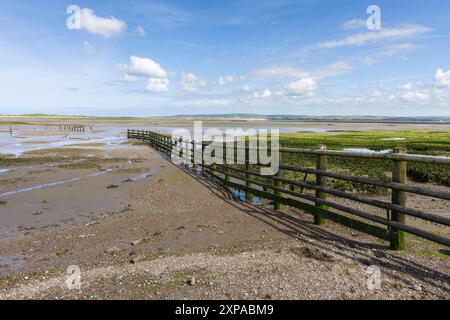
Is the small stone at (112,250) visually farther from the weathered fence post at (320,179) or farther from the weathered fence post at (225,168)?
the weathered fence post at (225,168)

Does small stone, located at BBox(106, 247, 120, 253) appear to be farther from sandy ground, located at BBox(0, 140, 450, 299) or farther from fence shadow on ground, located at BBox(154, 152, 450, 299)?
fence shadow on ground, located at BBox(154, 152, 450, 299)

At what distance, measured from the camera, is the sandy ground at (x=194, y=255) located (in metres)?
4.08

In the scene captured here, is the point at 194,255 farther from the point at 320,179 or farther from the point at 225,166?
the point at 225,166

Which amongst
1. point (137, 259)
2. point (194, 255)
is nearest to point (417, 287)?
point (194, 255)

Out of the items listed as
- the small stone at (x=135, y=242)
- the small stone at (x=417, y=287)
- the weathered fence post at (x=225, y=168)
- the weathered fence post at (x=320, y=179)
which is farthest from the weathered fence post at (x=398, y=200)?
the weathered fence post at (x=225, y=168)

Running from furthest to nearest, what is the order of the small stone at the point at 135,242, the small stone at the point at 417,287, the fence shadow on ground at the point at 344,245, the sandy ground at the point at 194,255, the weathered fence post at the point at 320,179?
the weathered fence post at the point at 320,179, the small stone at the point at 135,242, the fence shadow on ground at the point at 344,245, the sandy ground at the point at 194,255, the small stone at the point at 417,287

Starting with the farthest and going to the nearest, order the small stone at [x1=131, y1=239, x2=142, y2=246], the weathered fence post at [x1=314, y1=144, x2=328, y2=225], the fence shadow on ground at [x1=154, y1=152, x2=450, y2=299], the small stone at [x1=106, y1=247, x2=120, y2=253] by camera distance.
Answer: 1. the weathered fence post at [x1=314, y1=144, x2=328, y2=225]
2. the small stone at [x1=131, y1=239, x2=142, y2=246]
3. the small stone at [x1=106, y1=247, x2=120, y2=253]
4. the fence shadow on ground at [x1=154, y1=152, x2=450, y2=299]

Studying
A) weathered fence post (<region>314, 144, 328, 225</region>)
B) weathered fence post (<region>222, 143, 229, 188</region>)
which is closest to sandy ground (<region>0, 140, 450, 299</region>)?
weathered fence post (<region>314, 144, 328, 225</region>)

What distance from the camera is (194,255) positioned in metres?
5.41

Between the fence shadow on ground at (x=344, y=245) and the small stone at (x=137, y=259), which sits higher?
the fence shadow on ground at (x=344, y=245)

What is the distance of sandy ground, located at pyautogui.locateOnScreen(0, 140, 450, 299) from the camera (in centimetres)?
408

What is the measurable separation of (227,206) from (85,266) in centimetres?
456
